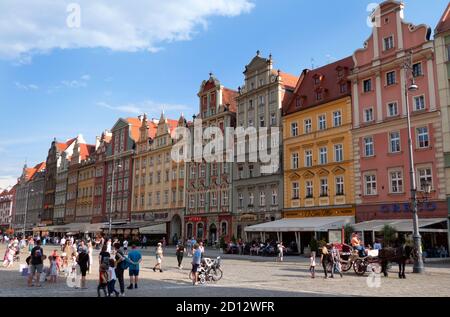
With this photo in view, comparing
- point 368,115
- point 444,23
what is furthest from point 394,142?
point 444,23

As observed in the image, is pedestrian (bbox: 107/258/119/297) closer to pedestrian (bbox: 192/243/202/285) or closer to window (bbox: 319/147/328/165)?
pedestrian (bbox: 192/243/202/285)

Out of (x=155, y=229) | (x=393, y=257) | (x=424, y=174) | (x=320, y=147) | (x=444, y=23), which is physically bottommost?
(x=393, y=257)

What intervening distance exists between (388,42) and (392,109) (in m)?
5.53

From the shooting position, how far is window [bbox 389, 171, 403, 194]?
115ft

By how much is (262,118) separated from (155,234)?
23713 millimetres

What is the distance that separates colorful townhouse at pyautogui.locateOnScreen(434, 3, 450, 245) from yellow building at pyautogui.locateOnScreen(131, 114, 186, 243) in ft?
113

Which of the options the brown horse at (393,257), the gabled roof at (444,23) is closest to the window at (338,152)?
the gabled roof at (444,23)

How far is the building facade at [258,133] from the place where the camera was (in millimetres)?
46625

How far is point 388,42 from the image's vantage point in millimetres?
37656

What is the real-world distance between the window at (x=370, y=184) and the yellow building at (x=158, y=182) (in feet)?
90.5

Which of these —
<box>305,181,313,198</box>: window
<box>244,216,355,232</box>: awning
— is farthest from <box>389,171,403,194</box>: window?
<box>305,181,313,198</box>: window

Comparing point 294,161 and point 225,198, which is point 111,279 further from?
point 225,198

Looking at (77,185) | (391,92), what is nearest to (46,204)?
(77,185)

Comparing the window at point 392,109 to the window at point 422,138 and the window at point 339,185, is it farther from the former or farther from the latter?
the window at point 339,185
